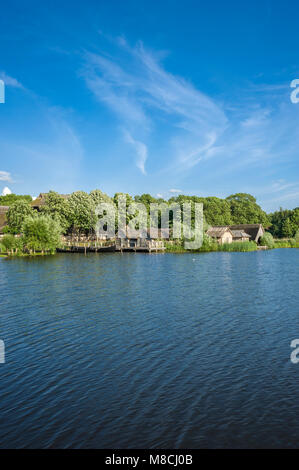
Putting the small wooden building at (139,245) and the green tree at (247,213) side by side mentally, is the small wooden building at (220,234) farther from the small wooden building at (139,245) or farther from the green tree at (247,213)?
the green tree at (247,213)

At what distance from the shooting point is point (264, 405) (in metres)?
11.1

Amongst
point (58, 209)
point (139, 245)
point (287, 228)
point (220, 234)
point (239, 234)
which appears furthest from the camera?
point (287, 228)

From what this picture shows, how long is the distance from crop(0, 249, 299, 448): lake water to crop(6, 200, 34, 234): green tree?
199 feet

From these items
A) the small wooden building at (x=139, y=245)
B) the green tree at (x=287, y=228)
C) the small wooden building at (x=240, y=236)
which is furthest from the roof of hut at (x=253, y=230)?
the small wooden building at (x=139, y=245)

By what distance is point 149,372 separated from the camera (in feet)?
44.9

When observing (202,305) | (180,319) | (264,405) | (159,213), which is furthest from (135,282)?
(159,213)

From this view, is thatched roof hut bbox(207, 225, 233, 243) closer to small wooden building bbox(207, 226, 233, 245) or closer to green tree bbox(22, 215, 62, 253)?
small wooden building bbox(207, 226, 233, 245)

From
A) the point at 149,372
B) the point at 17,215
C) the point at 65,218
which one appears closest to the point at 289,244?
the point at 65,218

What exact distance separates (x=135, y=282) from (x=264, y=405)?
84.5 ft

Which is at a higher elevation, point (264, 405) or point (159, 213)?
point (159, 213)

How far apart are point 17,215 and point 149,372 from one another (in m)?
77.2

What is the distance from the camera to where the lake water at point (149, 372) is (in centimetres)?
979

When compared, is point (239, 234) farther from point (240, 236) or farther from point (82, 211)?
point (82, 211)
